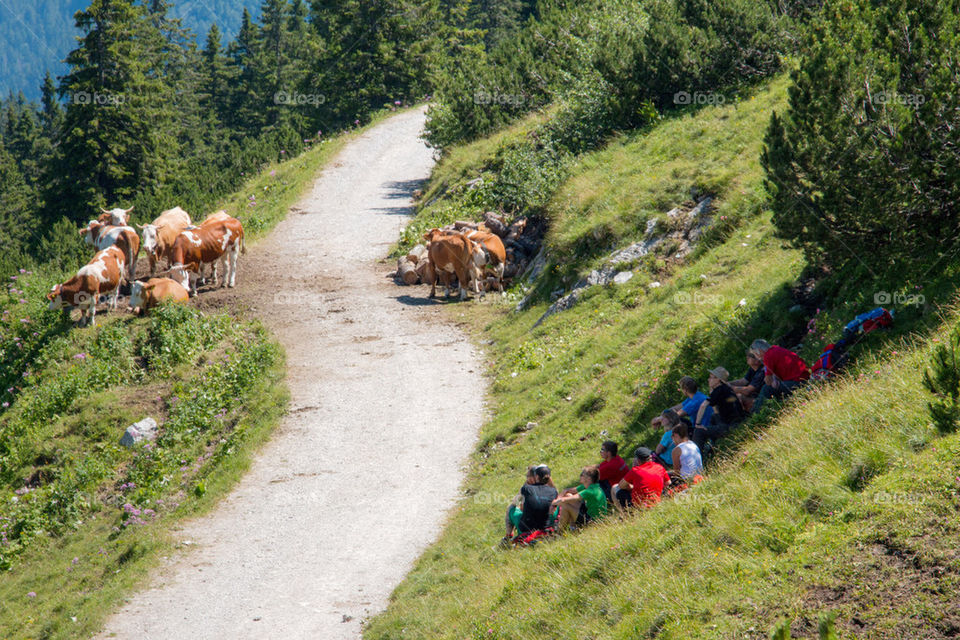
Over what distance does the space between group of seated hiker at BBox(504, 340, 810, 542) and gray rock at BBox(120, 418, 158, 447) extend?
9188 mm

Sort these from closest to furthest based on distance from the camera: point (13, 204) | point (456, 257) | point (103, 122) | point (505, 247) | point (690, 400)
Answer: point (690, 400) < point (456, 257) < point (505, 247) < point (103, 122) < point (13, 204)

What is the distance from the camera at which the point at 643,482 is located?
970 cm

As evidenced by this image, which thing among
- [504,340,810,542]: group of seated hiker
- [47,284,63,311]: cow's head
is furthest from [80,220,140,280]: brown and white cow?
[504,340,810,542]: group of seated hiker

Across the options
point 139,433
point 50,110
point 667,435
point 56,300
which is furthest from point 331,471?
point 50,110

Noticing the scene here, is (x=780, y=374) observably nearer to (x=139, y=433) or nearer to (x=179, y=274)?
(x=139, y=433)

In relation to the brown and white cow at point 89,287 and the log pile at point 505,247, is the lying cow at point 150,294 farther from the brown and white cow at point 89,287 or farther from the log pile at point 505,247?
the log pile at point 505,247

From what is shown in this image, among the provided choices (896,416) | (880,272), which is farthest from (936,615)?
(880,272)

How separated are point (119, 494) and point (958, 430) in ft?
45.4

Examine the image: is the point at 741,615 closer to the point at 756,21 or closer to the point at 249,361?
the point at 249,361

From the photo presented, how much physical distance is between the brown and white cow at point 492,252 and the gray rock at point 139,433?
30.7ft

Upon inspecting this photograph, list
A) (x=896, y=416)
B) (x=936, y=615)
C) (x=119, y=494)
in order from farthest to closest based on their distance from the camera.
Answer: (x=119, y=494)
(x=896, y=416)
(x=936, y=615)

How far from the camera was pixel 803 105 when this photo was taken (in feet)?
37.1

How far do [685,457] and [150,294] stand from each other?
630 inches

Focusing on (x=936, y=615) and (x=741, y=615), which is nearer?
(x=936, y=615)
